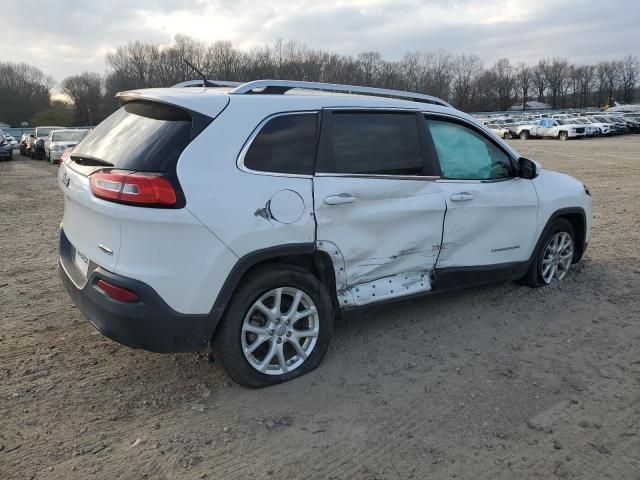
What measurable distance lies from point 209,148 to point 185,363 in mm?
1581

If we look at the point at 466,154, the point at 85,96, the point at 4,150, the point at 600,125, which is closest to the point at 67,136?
the point at 4,150

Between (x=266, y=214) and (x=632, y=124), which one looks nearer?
(x=266, y=214)

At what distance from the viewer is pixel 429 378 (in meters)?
3.62

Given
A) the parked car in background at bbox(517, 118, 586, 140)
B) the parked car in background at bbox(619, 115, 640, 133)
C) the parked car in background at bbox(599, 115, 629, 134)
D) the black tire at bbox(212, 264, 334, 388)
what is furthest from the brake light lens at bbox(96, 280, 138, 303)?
the parked car in background at bbox(619, 115, 640, 133)

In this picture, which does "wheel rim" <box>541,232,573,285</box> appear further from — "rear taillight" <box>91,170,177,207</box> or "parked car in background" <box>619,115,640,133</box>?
"parked car in background" <box>619,115,640,133</box>

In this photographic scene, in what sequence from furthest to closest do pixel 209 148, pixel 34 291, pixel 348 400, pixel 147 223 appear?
pixel 34 291
pixel 348 400
pixel 209 148
pixel 147 223

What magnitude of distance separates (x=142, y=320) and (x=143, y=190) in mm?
724

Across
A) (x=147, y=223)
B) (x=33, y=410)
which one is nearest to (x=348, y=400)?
(x=147, y=223)

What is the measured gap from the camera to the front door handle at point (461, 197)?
13.7ft

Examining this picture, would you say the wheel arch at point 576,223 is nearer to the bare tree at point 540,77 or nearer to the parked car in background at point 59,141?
the parked car in background at point 59,141

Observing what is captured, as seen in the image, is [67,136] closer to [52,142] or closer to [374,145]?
[52,142]

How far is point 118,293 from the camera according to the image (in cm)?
301

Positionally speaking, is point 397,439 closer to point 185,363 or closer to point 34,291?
point 185,363

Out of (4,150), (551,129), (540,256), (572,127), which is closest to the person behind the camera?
(540,256)
